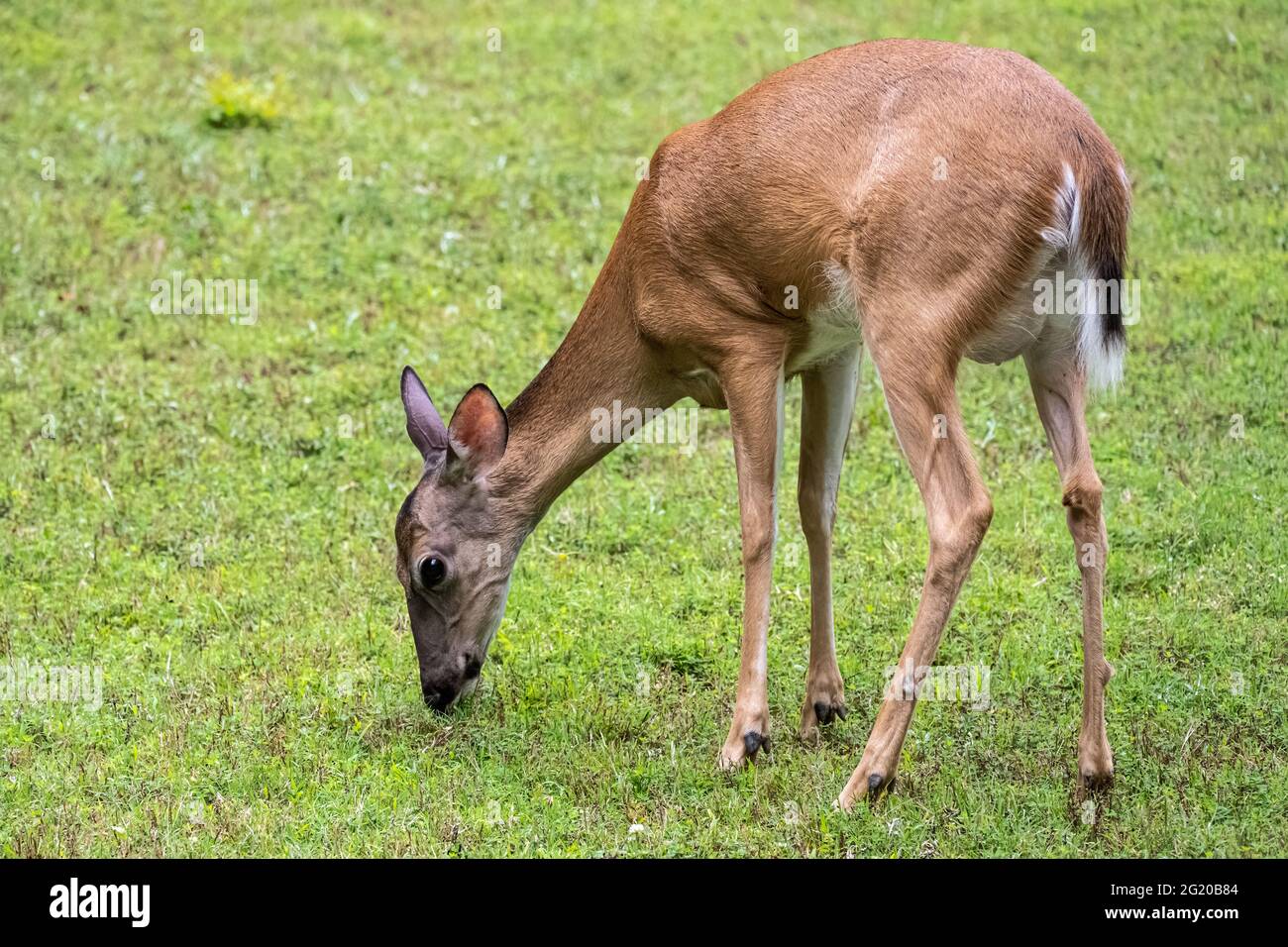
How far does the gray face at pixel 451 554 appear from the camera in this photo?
6391 millimetres

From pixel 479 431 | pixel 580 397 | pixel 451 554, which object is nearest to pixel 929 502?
pixel 580 397

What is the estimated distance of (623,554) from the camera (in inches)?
314

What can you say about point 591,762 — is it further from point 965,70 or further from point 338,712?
point 965,70

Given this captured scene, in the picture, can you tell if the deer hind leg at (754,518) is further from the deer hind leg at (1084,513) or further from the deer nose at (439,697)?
the deer nose at (439,697)

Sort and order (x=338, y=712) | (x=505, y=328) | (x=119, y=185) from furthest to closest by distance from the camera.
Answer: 1. (x=119, y=185)
2. (x=505, y=328)
3. (x=338, y=712)

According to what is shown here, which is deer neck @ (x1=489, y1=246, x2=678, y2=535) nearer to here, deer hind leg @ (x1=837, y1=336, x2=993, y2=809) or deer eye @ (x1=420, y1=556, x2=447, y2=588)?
deer eye @ (x1=420, y1=556, x2=447, y2=588)

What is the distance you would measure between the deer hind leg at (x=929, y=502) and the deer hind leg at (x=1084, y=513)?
0.41 meters

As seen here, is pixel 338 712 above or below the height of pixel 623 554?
below

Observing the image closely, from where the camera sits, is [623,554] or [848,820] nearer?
[848,820]

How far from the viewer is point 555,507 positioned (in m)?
8.52

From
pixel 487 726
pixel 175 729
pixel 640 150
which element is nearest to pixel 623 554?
pixel 487 726

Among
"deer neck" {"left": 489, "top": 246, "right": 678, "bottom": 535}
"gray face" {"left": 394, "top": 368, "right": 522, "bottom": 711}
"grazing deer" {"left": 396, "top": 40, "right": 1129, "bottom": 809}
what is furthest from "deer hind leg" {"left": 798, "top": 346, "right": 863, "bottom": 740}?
"gray face" {"left": 394, "top": 368, "right": 522, "bottom": 711}

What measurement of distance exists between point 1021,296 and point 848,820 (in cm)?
191

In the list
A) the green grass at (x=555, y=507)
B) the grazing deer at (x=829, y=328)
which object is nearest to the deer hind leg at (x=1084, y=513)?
the grazing deer at (x=829, y=328)
